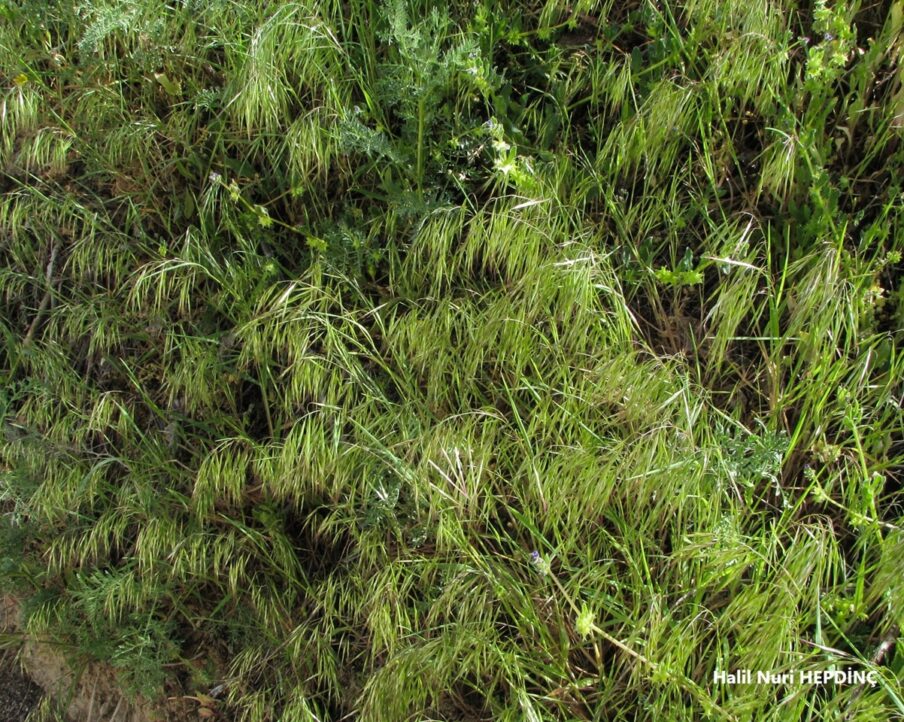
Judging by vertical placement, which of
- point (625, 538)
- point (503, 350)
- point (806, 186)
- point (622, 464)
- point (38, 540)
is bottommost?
point (38, 540)

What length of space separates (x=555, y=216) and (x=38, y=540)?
1.84 metres

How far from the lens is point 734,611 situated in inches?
71.7

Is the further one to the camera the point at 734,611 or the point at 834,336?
the point at 834,336

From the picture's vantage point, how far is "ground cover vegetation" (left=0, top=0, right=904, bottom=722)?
6.18 feet

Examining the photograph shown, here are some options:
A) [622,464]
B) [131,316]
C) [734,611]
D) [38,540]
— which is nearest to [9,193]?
[131,316]

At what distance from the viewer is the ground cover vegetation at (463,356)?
6.18ft

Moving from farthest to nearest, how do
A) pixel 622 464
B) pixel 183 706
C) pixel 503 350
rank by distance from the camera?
pixel 183 706, pixel 503 350, pixel 622 464

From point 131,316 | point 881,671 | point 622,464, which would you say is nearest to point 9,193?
point 131,316

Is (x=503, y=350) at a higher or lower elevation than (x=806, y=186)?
lower

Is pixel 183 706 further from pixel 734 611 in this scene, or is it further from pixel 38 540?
pixel 734 611

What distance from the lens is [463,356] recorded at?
2.13 metres

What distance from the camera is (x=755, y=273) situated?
6.90ft

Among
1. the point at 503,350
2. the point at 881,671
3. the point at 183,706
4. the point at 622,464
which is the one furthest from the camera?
the point at 183,706

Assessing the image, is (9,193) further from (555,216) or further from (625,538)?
(625,538)
